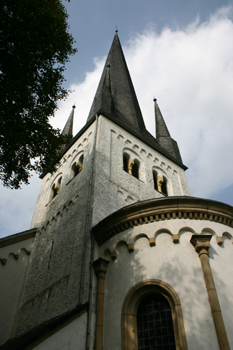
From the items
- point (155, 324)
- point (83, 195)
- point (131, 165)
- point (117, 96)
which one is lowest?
point (155, 324)

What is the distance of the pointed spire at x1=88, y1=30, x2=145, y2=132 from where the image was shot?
1859cm

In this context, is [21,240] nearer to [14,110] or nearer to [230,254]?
[14,110]

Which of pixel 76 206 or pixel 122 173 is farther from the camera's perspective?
pixel 122 173

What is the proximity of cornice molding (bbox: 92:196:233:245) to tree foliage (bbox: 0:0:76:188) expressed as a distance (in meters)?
3.19

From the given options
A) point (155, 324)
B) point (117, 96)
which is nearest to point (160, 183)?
point (117, 96)

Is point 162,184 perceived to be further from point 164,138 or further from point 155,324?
point 155,324

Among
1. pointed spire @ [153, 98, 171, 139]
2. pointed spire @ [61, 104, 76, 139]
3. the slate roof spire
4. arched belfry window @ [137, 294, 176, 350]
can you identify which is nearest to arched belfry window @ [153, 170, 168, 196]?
the slate roof spire

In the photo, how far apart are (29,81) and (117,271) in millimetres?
6162

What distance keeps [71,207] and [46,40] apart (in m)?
6.67

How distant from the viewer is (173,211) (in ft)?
29.3

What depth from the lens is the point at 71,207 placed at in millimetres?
12789

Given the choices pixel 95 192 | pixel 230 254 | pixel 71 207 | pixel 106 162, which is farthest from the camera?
pixel 106 162

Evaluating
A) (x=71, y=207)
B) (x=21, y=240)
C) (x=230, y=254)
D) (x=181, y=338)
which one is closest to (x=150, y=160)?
(x=71, y=207)

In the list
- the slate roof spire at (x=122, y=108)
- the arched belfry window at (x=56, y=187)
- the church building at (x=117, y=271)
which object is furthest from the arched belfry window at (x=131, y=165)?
the arched belfry window at (x=56, y=187)
